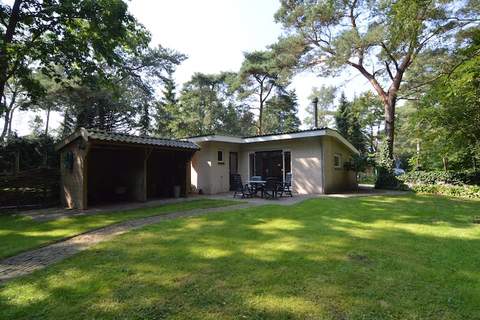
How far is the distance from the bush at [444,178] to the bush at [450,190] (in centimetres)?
56

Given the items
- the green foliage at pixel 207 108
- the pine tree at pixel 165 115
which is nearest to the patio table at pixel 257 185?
the pine tree at pixel 165 115

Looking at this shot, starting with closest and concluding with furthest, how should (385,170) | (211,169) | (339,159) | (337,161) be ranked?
(211,169) < (337,161) < (339,159) < (385,170)

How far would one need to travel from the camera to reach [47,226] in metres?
6.61

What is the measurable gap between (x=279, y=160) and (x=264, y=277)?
10758 mm

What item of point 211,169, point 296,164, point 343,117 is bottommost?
point 211,169

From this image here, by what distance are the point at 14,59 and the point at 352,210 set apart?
1135 cm

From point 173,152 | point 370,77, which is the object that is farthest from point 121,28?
point 370,77

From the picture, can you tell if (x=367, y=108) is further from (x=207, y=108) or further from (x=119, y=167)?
(x=119, y=167)

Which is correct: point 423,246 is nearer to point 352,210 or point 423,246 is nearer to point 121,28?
point 352,210

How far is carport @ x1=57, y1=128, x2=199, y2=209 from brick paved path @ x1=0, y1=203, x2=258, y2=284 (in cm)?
315

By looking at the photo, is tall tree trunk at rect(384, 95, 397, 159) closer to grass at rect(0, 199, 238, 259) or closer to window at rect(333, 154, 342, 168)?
window at rect(333, 154, 342, 168)

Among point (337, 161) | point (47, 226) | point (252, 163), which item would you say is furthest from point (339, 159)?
point (47, 226)

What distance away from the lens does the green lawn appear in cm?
266

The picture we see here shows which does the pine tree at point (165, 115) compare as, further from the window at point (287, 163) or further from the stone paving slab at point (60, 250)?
the stone paving slab at point (60, 250)
